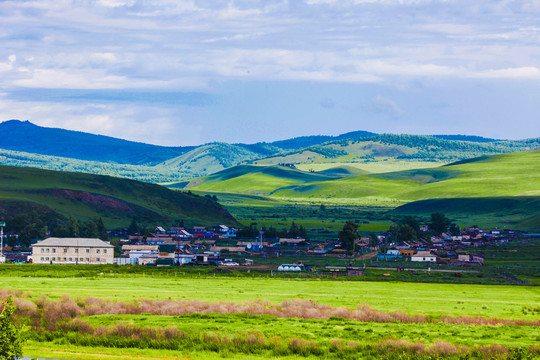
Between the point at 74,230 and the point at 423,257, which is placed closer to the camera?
the point at 423,257

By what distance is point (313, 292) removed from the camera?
272 ft

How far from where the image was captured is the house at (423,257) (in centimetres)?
16238

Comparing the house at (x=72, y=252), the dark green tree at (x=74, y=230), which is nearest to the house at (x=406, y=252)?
the house at (x=72, y=252)

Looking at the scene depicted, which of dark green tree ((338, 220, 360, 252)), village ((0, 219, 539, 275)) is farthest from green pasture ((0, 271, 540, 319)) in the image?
dark green tree ((338, 220, 360, 252))

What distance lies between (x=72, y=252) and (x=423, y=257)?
238 feet

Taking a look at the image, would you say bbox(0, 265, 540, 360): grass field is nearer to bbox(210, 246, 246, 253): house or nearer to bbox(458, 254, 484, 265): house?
bbox(458, 254, 484, 265): house

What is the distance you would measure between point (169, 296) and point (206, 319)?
1615cm

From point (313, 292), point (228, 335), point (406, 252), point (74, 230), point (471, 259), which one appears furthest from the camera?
point (74, 230)

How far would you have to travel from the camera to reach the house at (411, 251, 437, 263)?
533 ft

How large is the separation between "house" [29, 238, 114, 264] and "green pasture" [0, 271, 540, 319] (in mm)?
39885

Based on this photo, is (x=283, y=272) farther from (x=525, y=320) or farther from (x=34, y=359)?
(x=34, y=359)

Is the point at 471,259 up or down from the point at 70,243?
down

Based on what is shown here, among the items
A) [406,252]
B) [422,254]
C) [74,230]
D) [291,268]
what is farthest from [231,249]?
[291,268]

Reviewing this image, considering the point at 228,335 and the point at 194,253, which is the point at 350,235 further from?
the point at 228,335
